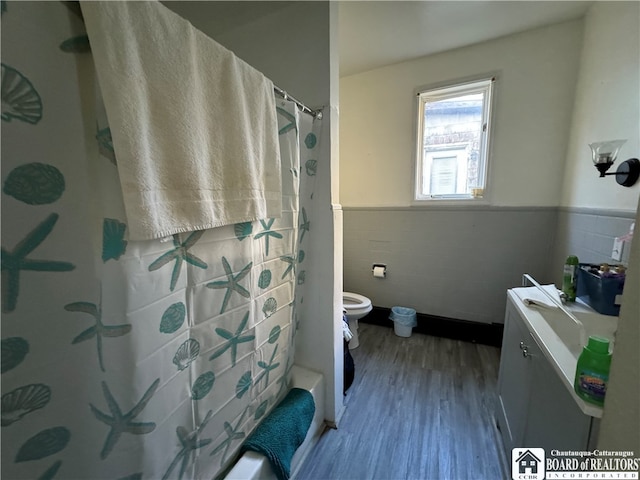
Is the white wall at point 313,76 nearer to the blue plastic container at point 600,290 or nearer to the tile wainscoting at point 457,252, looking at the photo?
the blue plastic container at point 600,290

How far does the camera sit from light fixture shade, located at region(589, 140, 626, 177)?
4.08 feet

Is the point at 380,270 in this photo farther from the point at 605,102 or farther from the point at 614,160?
the point at 605,102

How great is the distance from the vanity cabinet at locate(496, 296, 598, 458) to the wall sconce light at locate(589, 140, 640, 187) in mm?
790

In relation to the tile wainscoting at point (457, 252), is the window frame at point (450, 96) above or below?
above

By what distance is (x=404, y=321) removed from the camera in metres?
2.38

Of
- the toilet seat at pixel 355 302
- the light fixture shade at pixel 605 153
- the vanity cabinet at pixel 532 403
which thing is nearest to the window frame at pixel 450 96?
the light fixture shade at pixel 605 153

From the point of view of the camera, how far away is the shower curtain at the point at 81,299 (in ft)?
1.58

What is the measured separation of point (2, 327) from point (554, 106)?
2.96 m

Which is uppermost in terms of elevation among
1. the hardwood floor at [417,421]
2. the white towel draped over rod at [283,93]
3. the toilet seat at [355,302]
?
the white towel draped over rod at [283,93]

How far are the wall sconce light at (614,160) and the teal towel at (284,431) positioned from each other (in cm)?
188

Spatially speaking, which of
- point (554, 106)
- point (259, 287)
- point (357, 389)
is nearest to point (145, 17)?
point (259, 287)

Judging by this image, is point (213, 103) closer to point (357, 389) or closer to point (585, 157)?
point (357, 389)

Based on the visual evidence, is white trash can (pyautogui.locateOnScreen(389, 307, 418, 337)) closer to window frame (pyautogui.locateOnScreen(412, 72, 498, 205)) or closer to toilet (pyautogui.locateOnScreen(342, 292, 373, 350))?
toilet (pyautogui.locateOnScreen(342, 292, 373, 350))

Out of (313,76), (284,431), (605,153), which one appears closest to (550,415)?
(284,431)
